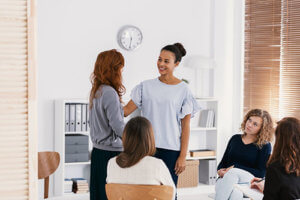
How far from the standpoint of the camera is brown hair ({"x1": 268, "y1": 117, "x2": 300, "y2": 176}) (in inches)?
100

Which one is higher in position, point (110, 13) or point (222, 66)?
point (110, 13)

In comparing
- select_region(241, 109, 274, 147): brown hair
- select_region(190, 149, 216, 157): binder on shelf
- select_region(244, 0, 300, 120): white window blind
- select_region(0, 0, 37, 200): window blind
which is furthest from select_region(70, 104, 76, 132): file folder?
select_region(0, 0, 37, 200): window blind

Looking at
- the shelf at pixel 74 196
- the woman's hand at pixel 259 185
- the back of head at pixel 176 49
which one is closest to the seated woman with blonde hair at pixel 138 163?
the woman's hand at pixel 259 185

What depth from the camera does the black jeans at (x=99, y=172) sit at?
124 inches

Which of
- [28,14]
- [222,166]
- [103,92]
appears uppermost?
[28,14]

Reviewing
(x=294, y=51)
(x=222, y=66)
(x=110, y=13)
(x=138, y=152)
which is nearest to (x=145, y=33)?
(x=110, y=13)

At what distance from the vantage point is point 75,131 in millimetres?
5055

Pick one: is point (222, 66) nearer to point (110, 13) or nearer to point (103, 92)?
point (110, 13)

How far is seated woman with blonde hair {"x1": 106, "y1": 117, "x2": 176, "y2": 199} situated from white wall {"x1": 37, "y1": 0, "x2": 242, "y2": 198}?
2.74 m

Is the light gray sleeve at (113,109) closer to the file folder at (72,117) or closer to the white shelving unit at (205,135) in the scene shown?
the file folder at (72,117)

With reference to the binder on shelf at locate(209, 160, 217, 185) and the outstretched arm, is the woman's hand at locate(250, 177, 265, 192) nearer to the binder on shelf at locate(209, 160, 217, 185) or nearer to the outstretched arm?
the outstretched arm

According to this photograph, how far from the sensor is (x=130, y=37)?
550 cm

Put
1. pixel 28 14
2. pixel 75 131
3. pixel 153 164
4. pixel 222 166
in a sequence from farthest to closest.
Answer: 1. pixel 75 131
2. pixel 222 166
3. pixel 153 164
4. pixel 28 14

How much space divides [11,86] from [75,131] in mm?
2867
